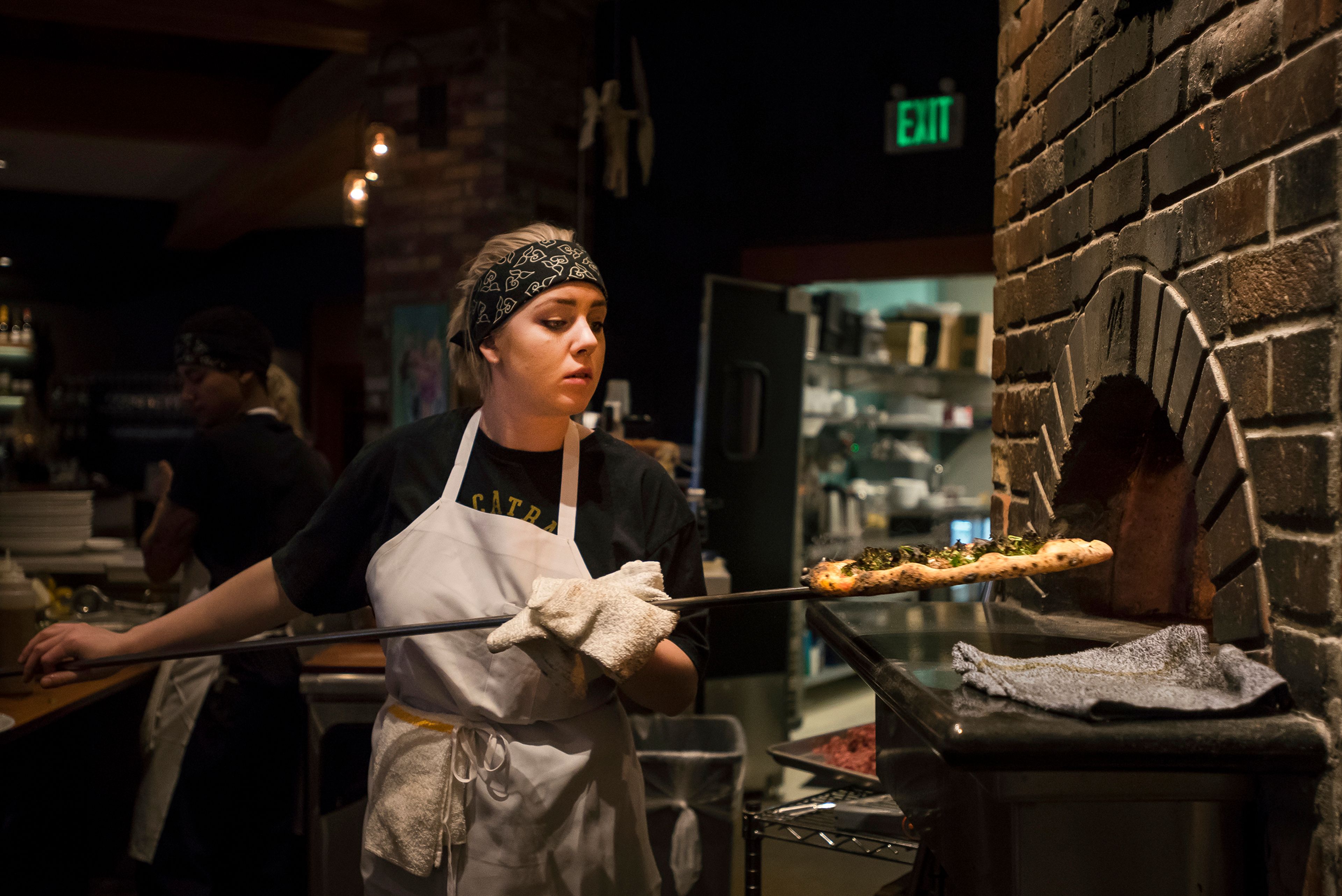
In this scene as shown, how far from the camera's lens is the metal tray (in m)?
2.34

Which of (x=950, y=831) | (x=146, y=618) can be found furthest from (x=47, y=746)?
(x=950, y=831)

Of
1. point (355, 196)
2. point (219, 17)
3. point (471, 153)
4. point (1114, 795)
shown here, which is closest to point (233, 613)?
point (1114, 795)

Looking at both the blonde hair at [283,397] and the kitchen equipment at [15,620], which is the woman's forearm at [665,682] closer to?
the kitchen equipment at [15,620]

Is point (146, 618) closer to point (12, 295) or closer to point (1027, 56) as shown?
point (1027, 56)

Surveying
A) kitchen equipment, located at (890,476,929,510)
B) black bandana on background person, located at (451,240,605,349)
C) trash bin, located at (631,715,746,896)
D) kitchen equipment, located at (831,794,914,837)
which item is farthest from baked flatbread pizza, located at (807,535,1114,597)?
kitchen equipment, located at (890,476,929,510)

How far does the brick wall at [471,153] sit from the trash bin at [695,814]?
9.46 ft

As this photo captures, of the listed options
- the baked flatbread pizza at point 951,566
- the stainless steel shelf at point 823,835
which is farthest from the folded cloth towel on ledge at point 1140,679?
the stainless steel shelf at point 823,835

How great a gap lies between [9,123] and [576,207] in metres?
3.50

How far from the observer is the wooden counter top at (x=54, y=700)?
7.77 feet

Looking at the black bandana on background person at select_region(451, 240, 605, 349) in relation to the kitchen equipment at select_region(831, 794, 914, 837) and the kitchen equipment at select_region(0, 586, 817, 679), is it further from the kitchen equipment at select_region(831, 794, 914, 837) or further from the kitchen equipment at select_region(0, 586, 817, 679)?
the kitchen equipment at select_region(831, 794, 914, 837)

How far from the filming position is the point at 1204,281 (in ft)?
4.44

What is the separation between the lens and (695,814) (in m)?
2.77

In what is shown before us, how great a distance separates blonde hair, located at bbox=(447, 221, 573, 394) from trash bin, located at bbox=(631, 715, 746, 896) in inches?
51.8

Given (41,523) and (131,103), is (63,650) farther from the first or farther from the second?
(131,103)
